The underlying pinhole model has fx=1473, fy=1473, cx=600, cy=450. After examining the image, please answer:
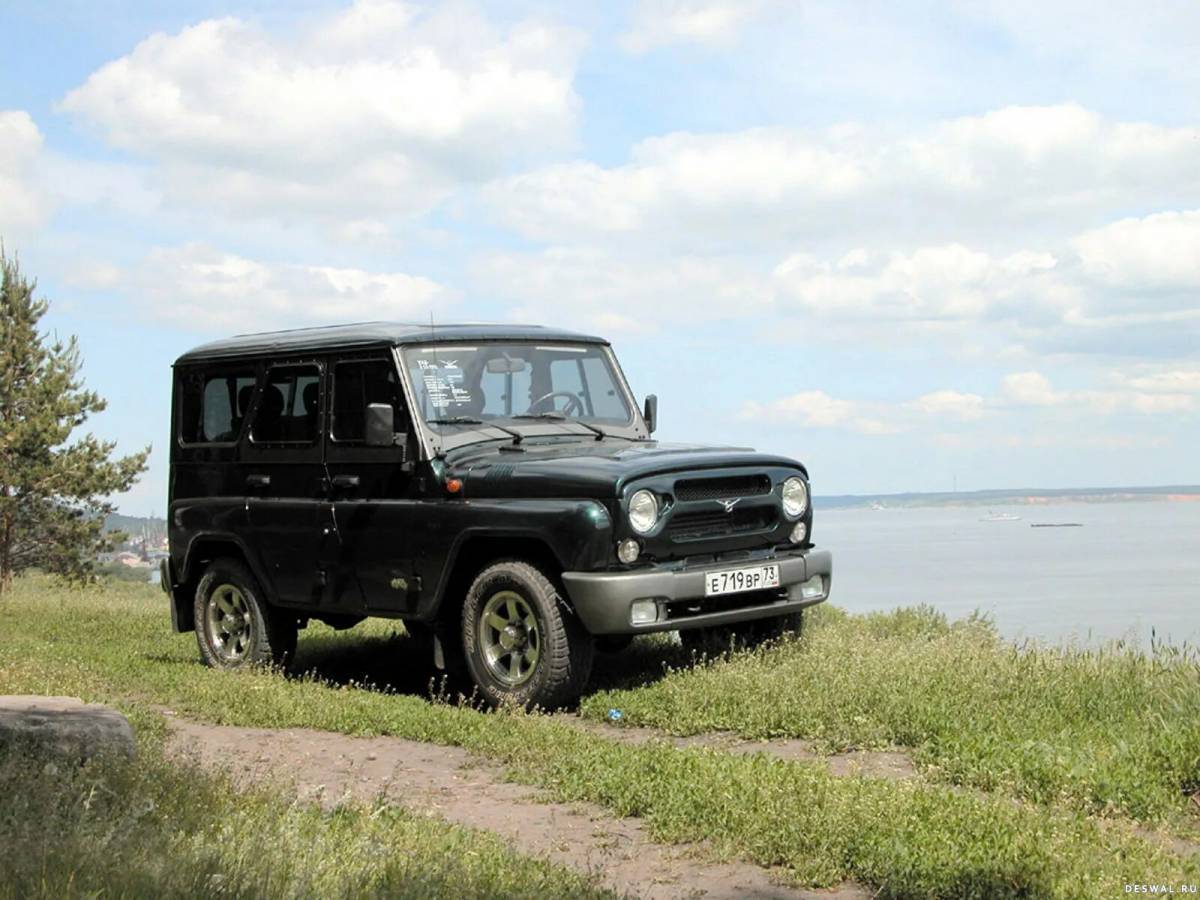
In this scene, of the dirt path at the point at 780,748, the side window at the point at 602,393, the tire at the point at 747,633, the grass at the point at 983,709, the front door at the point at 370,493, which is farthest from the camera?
the side window at the point at 602,393

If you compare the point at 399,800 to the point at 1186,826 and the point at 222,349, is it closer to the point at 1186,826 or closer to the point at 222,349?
the point at 1186,826

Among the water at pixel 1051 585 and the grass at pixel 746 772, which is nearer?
the grass at pixel 746 772

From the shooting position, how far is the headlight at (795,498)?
9812 millimetres

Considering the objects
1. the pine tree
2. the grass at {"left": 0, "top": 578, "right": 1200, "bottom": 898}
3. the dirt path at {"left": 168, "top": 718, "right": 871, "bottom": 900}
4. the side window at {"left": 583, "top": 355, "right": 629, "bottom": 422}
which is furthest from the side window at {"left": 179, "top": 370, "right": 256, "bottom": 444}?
the pine tree

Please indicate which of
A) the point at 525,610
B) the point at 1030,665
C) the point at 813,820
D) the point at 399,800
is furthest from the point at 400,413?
the point at 813,820

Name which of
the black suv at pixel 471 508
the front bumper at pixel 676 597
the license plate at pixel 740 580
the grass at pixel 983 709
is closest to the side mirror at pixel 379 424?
the black suv at pixel 471 508

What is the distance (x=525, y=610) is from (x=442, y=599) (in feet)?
2.38

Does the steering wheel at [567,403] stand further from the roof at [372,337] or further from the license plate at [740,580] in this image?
the license plate at [740,580]

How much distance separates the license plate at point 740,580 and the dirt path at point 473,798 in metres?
1.95

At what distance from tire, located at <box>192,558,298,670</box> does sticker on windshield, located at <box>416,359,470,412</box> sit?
2.52 meters

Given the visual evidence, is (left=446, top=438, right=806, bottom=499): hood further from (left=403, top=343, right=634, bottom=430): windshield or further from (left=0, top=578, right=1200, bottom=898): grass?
(left=0, top=578, right=1200, bottom=898): grass

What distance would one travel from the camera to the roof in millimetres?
10070

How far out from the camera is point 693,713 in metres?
8.38

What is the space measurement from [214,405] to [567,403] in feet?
9.81
